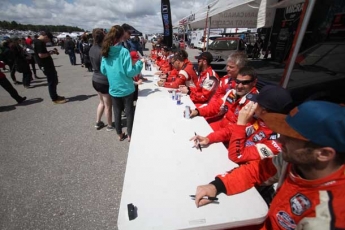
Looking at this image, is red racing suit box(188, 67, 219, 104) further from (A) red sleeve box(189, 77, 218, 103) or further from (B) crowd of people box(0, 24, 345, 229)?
(B) crowd of people box(0, 24, 345, 229)

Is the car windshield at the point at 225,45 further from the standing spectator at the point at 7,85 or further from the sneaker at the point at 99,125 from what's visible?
the standing spectator at the point at 7,85

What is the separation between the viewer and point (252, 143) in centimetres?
161

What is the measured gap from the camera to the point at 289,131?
0.86 metres

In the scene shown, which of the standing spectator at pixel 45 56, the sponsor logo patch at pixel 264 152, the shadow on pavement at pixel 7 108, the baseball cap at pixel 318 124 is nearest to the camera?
the baseball cap at pixel 318 124

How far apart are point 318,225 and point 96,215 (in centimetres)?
204

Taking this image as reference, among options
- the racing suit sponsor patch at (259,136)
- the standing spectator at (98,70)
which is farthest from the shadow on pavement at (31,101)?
the racing suit sponsor patch at (259,136)

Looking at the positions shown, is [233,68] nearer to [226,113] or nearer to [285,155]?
[226,113]

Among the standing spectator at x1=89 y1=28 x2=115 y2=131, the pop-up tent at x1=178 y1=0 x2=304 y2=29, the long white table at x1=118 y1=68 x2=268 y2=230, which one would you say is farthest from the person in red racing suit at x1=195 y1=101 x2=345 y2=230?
the pop-up tent at x1=178 y1=0 x2=304 y2=29

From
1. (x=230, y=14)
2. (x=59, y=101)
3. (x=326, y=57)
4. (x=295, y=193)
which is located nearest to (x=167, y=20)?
(x=230, y=14)

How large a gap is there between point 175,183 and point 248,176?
50 centimetres

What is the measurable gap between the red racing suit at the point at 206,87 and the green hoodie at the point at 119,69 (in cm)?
113

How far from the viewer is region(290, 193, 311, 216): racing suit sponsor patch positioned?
0.89 metres

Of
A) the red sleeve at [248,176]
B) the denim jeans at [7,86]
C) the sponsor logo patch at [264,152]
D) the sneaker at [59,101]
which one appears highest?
the sponsor logo patch at [264,152]

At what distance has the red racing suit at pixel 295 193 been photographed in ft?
2.48
